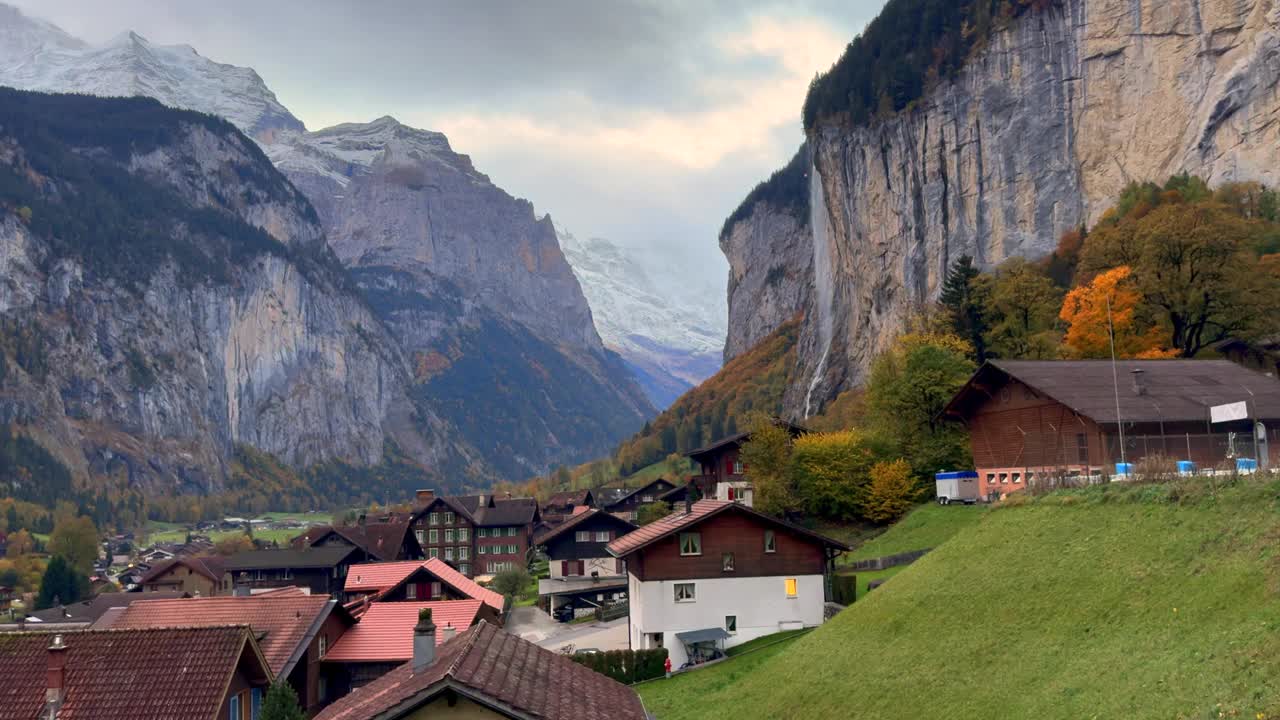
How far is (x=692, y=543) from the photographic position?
149 ft

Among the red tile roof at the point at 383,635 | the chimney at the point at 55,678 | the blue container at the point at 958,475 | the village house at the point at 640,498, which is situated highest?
the village house at the point at 640,498

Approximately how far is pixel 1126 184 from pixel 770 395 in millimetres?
95854

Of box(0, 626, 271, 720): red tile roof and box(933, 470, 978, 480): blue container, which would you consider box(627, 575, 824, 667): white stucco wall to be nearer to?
box(933, 470, 978, 480): blue container

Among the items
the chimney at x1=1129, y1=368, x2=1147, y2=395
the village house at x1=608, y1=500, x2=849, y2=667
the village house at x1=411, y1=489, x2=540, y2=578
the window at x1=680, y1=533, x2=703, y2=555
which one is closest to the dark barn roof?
the chimney at x1=1129, y1=368, x2=1147, y2=395

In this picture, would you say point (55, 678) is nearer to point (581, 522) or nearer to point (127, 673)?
point (127, 673)

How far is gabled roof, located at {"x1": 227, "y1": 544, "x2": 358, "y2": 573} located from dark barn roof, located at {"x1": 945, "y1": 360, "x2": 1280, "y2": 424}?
218 feet

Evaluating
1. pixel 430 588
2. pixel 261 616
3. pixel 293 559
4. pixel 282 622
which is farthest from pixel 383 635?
pixel 293 559

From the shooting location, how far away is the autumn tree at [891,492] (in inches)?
2317

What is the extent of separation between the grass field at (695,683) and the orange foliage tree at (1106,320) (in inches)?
1188

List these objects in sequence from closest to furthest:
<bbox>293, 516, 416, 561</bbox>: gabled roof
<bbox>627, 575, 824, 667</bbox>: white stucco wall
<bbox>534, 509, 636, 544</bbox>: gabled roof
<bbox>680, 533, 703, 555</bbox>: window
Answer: <bbox>627, 575, 824, 667</bbox>: white stucco wall < <bbox>680, 533, 703, 555</bbox>: window < <bbox>534, 509, 636, 544</bbox>: gabled roof < <bbox>293, 516, 416, 561</bbox>: gabled roof

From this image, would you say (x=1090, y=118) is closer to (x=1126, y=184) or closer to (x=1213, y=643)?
(x=1126, y=184)

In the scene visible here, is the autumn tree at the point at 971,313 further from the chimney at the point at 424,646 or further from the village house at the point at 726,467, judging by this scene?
the chimney at the point at 424,646

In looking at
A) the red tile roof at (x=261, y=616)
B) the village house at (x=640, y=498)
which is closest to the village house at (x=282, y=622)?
the red tile roof at (x=261, y=616)

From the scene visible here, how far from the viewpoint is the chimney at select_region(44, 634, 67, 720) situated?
23203 mm
